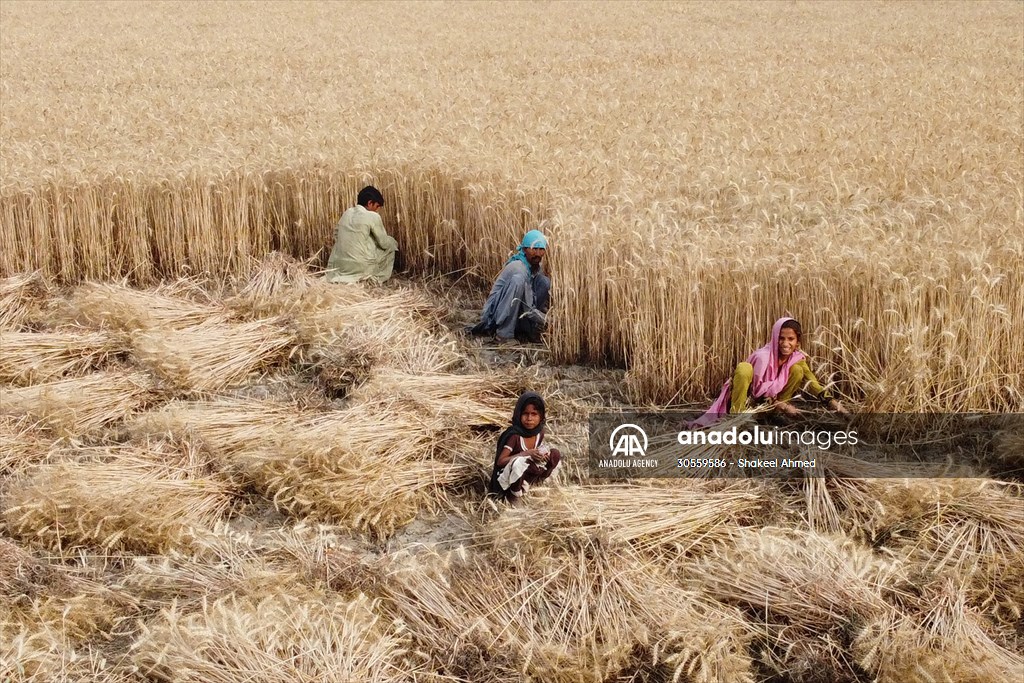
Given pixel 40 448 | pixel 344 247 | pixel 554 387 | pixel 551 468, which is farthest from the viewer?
pixel 344 247

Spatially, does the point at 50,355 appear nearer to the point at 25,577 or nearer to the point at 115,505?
the point at 115,505

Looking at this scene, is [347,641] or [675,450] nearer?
[347,641]

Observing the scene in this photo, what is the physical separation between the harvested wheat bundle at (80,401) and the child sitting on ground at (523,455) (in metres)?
1.92

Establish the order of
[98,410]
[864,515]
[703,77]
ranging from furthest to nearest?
[703,77]
[98,410]
[864,515]

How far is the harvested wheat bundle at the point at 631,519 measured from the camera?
3797mm

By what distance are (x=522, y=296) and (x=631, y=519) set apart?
249cm

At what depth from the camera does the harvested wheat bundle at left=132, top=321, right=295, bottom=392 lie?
5.61 m

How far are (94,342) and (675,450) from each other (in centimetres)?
325

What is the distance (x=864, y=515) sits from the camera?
162 inches

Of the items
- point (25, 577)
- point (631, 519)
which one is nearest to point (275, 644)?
point (25, 577)

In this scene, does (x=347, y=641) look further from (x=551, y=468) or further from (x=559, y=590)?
(x=551, y=468)

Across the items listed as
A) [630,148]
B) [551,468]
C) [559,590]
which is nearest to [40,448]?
[551,468]

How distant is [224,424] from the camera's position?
16.3ft

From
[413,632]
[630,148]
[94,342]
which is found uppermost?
[630,148]
